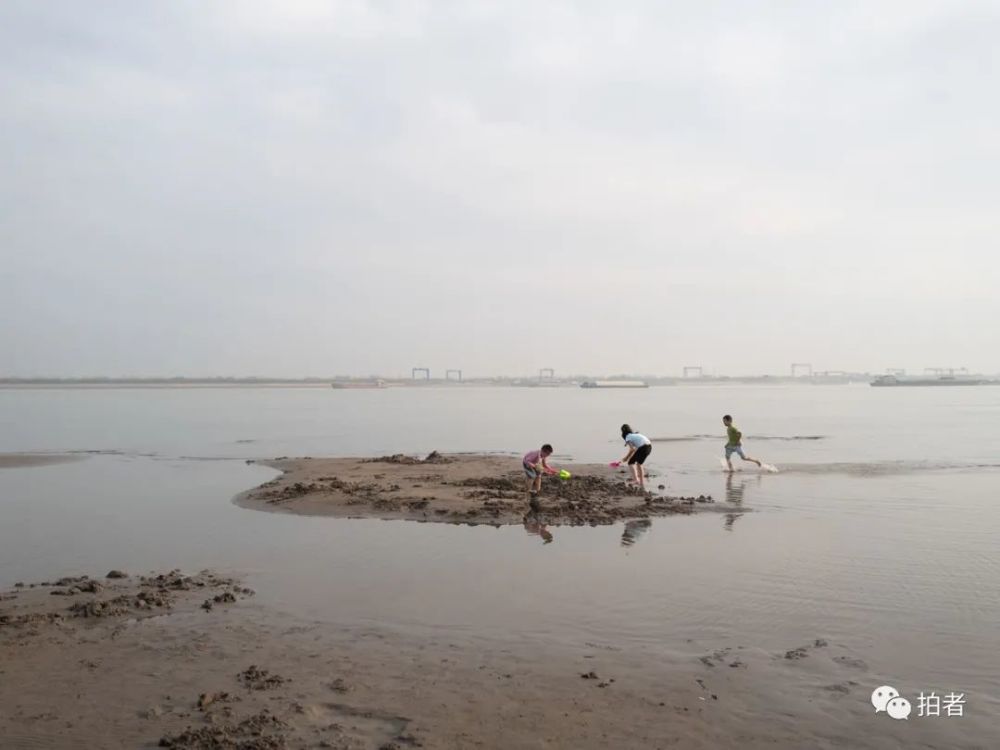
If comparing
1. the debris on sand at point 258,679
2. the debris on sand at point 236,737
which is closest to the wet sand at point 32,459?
the debris on sand at point 258,679

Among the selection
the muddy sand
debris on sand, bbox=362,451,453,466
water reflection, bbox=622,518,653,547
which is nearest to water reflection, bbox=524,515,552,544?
Result: the muddy sand

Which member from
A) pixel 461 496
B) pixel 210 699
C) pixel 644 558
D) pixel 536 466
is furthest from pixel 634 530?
pixel 210 699

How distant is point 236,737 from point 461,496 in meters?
11.9

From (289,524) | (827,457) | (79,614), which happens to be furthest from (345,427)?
(79,614)

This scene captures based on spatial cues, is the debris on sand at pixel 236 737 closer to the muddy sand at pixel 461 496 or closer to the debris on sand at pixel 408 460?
the muddy sand at pixel 461 496

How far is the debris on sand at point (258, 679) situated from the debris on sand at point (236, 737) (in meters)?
0.69

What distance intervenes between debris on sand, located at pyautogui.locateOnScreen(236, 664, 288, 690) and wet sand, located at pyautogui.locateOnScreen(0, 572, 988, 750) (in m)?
0.02

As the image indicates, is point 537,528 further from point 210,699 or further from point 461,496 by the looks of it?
point 210,699

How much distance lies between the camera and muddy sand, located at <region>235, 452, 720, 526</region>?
607 inches

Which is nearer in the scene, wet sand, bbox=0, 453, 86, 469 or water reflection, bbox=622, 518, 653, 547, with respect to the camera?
water reflection, bbox=622, 518, 653, 547

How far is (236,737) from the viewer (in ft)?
18.0

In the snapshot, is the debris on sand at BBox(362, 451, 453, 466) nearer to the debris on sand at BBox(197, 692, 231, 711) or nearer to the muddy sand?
the muddy sand

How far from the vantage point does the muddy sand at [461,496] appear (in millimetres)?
15414

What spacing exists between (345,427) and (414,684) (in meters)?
41.5
